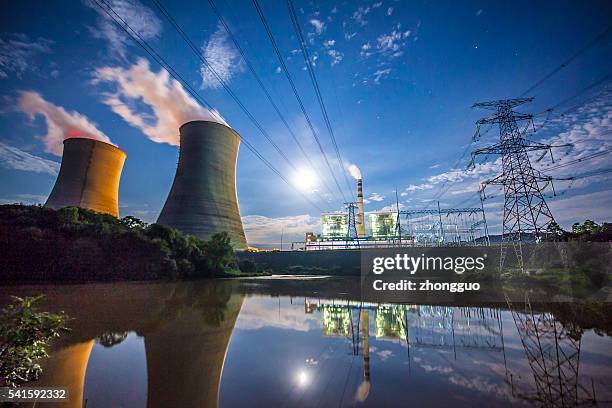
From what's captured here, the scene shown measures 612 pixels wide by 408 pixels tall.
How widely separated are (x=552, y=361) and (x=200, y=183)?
25398 millimetres

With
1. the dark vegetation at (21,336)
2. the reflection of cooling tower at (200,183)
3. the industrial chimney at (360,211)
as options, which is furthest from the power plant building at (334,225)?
the dark vegetation at (21,336)

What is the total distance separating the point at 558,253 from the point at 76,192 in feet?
106

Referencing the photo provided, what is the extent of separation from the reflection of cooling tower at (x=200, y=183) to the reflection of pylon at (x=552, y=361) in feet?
78.9

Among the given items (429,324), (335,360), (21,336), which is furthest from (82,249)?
(429,324)

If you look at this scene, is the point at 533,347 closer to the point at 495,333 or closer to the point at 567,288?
the point at 495,333

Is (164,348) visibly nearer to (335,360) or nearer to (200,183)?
(335,360)

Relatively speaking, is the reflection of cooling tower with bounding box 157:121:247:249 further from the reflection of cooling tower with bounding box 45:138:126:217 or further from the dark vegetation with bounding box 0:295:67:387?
the dark vegetation with bounding box 0:295:67:387

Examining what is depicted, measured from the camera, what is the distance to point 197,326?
5.82m

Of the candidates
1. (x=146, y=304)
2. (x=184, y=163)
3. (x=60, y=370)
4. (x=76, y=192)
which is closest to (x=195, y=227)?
(x=184, y=163)

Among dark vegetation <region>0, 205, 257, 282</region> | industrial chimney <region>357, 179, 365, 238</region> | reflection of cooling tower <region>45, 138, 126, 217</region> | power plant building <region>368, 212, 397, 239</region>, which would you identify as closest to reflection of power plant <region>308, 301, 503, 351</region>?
dark vegetation <region>0, 205, 257, 282</region>

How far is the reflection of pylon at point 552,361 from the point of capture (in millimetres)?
2734

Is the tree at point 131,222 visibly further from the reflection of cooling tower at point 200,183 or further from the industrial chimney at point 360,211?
the industrial chimney at point 360,211

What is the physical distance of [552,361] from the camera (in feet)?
12.3

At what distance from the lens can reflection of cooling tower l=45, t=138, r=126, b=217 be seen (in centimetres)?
2259
